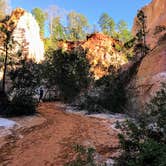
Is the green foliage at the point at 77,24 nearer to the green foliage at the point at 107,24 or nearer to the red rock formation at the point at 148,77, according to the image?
the green foliage at the point at 107,24

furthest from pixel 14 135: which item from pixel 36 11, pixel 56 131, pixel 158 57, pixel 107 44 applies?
pixel 36 11

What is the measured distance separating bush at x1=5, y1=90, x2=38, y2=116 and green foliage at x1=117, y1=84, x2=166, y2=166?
47.0ft

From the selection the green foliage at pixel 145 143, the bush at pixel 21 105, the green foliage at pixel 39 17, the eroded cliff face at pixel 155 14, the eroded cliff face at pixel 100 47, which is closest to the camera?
the green foliage at pixel 145 143

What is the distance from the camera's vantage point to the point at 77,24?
80.2m

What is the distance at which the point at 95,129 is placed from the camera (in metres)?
17.2

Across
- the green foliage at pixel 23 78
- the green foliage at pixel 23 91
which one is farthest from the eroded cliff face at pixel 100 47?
the green foliage at pixel 23 78

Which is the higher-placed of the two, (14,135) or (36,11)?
(36,11)

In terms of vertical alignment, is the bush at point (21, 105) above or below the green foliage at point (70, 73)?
below

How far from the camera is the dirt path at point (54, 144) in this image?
10.5 meters

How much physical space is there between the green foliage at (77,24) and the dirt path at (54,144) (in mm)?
62266

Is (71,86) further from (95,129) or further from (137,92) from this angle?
(95,129)

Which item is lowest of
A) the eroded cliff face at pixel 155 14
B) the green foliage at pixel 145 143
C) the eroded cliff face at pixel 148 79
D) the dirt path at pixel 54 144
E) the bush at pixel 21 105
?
the dirt path at pixel 54 144

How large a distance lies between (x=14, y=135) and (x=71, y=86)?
75.0ft

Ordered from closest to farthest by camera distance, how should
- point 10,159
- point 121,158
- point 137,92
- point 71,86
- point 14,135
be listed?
point 121,158 → point 10,159 → point 14,135 → point 137,92 → point 71,86
